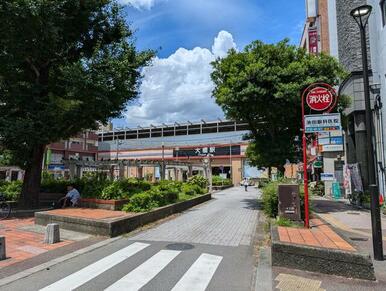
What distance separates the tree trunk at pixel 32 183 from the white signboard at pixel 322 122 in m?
12.7

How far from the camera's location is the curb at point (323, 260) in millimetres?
6051

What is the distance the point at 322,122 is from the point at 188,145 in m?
63.6

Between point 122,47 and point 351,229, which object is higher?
point 122,47

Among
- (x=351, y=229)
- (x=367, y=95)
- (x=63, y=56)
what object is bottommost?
(x=351, y=229)

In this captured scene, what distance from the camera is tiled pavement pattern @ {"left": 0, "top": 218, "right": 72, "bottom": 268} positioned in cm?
783

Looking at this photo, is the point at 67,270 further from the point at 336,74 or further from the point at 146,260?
the point at 336,74

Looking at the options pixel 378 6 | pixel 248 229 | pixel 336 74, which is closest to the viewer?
pixel 248 229

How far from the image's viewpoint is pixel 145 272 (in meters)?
6.56

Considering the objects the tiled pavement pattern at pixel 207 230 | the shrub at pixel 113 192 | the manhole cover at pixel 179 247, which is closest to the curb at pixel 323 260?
the manhole cover at pixel 179 247

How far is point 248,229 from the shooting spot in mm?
11789

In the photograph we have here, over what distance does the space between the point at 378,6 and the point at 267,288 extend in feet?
61.8

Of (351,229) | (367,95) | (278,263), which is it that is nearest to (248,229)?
(351,229)

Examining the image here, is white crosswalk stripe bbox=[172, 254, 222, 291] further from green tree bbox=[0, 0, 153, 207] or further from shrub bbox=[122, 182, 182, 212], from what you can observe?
green tree bbox=[0, 0, 153, 207]

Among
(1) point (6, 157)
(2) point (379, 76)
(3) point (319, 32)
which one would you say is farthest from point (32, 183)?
(3) point (319, 32)
